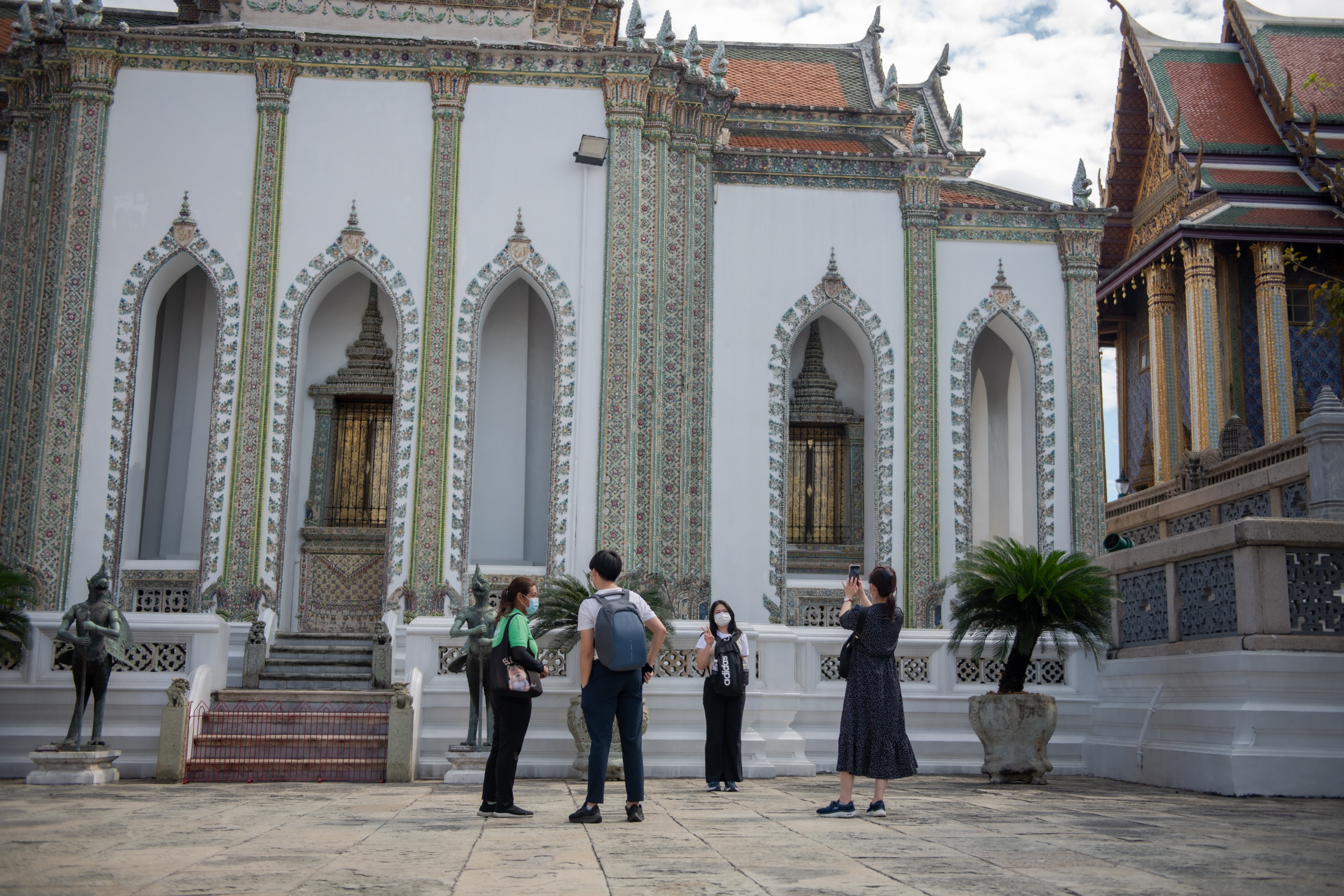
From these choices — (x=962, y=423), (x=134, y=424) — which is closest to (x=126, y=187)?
(x=134, y=424)

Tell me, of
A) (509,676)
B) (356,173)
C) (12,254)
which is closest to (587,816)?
(509,676)

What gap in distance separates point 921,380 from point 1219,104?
458 inches

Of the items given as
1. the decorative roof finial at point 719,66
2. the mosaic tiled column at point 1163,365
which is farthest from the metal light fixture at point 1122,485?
the decorative roof finial at point 719,66

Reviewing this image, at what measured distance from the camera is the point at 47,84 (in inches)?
548

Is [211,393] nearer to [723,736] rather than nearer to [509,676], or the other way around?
[723,736]

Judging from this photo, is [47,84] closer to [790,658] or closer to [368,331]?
[368,331]

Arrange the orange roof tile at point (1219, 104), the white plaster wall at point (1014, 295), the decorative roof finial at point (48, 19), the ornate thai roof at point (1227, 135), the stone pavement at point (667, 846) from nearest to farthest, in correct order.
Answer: the stone pavement at point (667, 846) → the decorative roof finial at point (48, 19) → the white plaster wall at point (1014, 295) → the ornate thai roof at point (1227, 135) → the orange roof tile at point (1219, 104)

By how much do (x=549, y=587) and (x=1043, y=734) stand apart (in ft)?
14.4

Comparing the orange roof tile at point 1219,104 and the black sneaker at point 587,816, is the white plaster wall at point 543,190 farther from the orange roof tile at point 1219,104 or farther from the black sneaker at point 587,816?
the orange roof tile at point 1219,104

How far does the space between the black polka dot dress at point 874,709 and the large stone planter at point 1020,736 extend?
325 cm

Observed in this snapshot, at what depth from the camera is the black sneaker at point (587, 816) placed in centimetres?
632

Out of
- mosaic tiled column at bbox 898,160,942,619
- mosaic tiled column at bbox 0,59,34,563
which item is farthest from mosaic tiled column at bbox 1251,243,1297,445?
mosaic tiled column at bbox 0,59,34,563

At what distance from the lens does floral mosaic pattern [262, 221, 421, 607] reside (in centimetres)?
1296

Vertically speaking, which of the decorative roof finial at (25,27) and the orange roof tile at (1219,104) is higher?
the orange roof tile at (1219,104)
